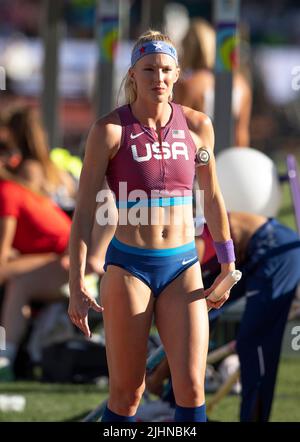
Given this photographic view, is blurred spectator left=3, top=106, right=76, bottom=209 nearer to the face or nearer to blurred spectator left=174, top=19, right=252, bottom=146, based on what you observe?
blurred spectator left=174, top=19, right=252, bottom=146

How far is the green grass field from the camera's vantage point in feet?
21.8

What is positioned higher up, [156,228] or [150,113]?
[150,113]

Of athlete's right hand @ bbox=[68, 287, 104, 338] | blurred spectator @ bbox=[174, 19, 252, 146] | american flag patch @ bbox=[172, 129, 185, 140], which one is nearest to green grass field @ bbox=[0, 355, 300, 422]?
blurred spectator @ bbox=[174, 19, 252, 146]

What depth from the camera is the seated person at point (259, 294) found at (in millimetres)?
5797

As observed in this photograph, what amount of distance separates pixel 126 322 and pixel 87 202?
18.5 inches

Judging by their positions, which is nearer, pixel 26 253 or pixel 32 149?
pixel 32 149

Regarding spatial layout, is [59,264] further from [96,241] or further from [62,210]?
[96,241]

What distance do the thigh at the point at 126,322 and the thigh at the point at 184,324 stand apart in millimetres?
68

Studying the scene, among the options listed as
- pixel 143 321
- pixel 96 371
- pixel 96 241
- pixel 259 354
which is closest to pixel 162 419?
pixel 259 354

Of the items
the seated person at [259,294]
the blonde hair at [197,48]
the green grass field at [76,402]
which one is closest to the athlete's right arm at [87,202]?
the seated person at [259,294]

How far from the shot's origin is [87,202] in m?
4.51

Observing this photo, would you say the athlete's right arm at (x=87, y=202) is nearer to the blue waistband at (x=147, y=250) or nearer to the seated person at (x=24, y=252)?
the blue waistband at (x=147, y=250)

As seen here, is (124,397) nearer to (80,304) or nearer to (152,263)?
(80,304)

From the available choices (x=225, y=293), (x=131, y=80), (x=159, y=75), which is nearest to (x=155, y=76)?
(x=159, y=75)
